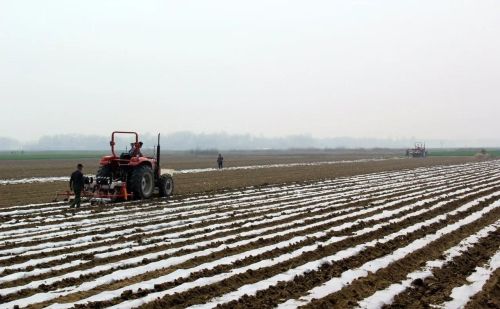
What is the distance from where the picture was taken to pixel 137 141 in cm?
1733

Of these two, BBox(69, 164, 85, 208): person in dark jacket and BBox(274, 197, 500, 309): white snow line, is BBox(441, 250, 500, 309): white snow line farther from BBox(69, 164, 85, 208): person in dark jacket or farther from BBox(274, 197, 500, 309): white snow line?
BBox(69, 164, 85, 208): person in dark jacket

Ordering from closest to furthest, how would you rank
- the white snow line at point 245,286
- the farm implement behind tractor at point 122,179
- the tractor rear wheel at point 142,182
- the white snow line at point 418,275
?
the white snow line at point 245,286 → the white snow line at point 418,275 → the farm implement behind tractor at point 122,179 → the tractor rear wheel at point 142,182

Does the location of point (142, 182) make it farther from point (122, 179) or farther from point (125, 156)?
point (125, 156)

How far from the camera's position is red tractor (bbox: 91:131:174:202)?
16.6 m

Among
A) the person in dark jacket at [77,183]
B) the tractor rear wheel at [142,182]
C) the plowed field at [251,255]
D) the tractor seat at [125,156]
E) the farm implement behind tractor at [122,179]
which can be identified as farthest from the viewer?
the tractor seat at [125,156]

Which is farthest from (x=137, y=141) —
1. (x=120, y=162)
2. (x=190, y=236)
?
(x=190, y=236)

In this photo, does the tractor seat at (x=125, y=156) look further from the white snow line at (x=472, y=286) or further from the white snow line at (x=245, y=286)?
the white snow line at (x=472, y=286)

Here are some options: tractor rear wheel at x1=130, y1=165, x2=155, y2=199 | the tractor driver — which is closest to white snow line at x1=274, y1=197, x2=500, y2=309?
tractor rear wheel at x1=130, y1=165, x2=155, y2=199

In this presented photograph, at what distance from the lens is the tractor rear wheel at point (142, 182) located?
1688 cm

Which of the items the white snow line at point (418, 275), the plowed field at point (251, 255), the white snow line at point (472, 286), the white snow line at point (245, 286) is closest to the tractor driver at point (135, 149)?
the plowed field at point (251, 255)

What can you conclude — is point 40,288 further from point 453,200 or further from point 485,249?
point 453,200

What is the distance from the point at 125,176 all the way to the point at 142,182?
1.65 feet

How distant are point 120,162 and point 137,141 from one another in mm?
802

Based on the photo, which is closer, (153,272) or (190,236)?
(153,272)
